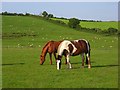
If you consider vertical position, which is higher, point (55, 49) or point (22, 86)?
point (55, 49)

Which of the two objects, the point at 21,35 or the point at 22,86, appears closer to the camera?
the point at 22,86

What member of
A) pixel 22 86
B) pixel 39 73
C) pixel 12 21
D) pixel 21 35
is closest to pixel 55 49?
pixel 39 73

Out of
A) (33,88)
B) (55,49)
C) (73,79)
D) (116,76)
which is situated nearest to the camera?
(33,88)

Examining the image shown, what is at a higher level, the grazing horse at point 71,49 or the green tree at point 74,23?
the green tree at point 74,23

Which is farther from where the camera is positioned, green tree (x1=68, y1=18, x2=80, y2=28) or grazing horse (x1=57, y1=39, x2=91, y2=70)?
green tree (x1=68, y1=18, x2=80, y2=28)

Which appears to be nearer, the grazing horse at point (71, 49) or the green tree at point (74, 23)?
the grazing horse at point (71, 49)

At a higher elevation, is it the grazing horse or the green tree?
the green tree

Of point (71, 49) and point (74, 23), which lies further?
point (74, 23)

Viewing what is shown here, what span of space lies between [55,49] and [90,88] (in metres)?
9.30

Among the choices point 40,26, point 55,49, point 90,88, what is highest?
point 40,26

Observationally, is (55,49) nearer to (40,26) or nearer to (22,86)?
(22,86)

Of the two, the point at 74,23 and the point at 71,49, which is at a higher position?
the point at 74,23

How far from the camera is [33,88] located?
14289 mm

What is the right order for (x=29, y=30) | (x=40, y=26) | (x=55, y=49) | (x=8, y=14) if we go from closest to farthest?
(x=55, y=49) < (x=29, y=30) < (x=40, y=26) < (x=8, y=14)
